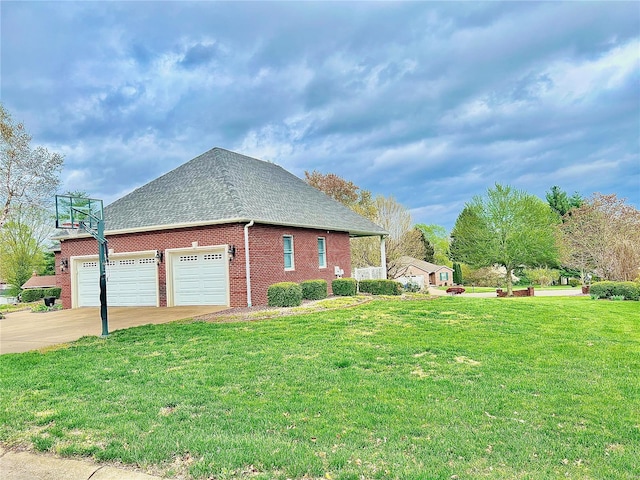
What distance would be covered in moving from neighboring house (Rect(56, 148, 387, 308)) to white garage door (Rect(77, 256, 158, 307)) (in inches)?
1.5

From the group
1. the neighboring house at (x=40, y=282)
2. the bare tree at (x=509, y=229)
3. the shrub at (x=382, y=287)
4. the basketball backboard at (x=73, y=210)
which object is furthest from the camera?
the bare tree at (x=509, y=229)

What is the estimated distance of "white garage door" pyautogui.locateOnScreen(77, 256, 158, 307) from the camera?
15.4m

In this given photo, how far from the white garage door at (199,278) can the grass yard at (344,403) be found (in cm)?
598

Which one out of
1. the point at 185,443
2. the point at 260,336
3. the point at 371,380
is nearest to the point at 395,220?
the point at 260,336

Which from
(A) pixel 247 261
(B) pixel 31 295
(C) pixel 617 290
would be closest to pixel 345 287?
(A) pixel 247 261

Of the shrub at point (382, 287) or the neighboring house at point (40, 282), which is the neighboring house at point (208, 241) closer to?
the shrub at point (382, 287)

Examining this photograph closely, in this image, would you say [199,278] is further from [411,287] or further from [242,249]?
[411,287]

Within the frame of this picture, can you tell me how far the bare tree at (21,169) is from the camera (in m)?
17.6

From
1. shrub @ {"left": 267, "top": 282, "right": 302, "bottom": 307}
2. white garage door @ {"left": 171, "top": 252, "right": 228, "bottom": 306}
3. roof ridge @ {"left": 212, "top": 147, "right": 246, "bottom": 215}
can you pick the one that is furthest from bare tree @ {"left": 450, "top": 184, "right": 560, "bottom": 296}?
white garage door @ {"left": 171, "top": 252, "right": 228, "bottom": 306}

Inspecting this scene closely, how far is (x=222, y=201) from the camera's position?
14.6 metres

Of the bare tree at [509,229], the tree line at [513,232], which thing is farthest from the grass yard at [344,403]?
the bare tree at [509,229]

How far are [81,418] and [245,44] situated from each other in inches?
529

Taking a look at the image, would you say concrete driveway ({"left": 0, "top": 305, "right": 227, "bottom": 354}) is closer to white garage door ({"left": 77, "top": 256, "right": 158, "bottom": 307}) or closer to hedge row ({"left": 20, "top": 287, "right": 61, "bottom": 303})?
white garage door ({"left": 77, "top": 256, "right": 158, "bottom": 307})

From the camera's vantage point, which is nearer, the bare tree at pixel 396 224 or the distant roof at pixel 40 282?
the bare tree at pixel 396 224
